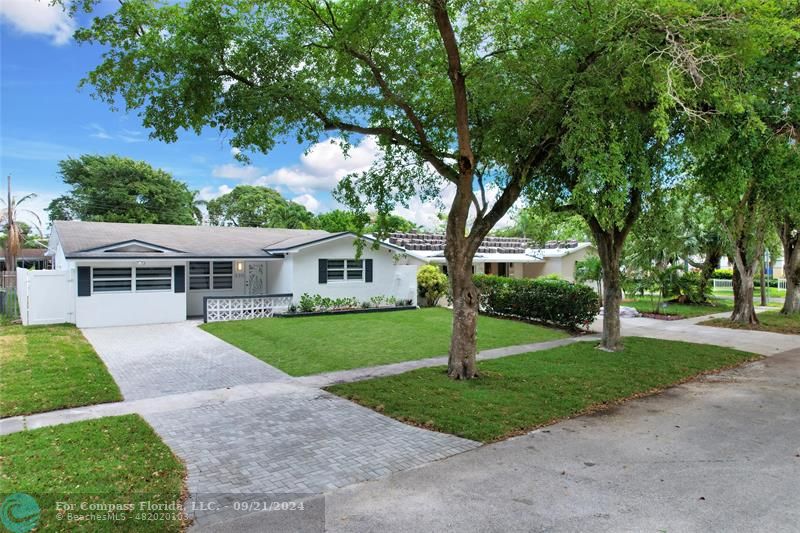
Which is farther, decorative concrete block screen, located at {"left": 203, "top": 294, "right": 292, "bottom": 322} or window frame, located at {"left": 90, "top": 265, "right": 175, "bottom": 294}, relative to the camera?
decorative concrete block screen, located at {"left": 203, "top": 294, "right": 292, "bottom": 322}

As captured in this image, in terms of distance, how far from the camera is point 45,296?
614 inches

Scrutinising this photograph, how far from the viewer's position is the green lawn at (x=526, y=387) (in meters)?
6.85

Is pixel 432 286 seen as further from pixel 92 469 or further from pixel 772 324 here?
pixel 92 469

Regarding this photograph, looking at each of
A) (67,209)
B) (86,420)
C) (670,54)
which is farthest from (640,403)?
(67,209)

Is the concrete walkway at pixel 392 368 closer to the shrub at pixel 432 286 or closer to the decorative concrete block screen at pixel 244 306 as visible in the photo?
the decorative concrete block screen at pixel 244 306

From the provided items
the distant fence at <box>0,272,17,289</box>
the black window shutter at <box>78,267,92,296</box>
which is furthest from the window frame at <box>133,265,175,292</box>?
the distant fence at <box>0,272,17,289</box>

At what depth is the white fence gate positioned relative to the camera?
15352mm

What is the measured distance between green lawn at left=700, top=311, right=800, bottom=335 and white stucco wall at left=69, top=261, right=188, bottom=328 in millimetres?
19019

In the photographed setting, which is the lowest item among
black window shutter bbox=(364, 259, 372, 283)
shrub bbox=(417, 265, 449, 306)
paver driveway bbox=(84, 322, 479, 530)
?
paver driveway bbox=(84, 322, 479, 530)

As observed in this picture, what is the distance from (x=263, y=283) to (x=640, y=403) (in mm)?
15940

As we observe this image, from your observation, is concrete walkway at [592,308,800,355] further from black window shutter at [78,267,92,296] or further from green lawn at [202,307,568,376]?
black window shutter at [78,267,92,296]

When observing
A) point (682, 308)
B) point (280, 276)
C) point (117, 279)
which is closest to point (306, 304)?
point (280, 276)

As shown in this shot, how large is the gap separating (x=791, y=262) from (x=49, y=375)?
24.4 m

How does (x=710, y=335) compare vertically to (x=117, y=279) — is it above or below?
below
